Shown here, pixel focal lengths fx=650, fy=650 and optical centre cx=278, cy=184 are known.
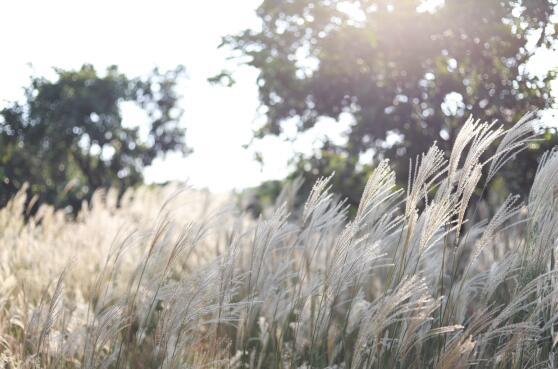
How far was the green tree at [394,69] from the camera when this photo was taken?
4.73 m

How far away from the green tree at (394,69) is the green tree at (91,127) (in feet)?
31.4

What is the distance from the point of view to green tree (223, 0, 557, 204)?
473cm

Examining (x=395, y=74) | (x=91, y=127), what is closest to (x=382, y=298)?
(x=395, y=74)

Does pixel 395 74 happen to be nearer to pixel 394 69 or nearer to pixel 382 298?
pixel 394 69

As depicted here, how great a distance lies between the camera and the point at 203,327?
361 centimetres

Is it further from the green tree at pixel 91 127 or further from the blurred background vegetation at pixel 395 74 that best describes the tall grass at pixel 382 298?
the green tree at pixel 91 127

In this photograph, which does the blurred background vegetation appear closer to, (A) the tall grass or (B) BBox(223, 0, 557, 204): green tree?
(B) BBox(223, 0, 557, 204): green tree

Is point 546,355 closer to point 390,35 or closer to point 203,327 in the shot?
point 203,327

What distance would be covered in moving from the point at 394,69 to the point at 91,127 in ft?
50.8

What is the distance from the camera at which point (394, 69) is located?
6.13 m

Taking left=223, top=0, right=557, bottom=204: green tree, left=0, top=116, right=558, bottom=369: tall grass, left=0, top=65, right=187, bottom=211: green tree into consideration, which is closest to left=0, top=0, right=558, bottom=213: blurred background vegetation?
left=223, top=0, right=557, bottom=204: green tree

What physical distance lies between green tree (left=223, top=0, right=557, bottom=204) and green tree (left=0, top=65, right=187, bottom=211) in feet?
31.4

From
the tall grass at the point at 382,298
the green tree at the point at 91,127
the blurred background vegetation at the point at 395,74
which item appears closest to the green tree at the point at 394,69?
the blurred background vegetation at the point at 395,74

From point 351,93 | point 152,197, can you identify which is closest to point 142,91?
point 152,197
